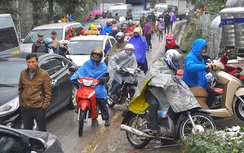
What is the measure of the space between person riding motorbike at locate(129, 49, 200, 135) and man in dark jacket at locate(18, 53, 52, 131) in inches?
58.0

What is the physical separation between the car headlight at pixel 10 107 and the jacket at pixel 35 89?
30.5 inches

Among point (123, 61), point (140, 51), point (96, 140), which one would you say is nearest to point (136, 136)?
point (96, 140)

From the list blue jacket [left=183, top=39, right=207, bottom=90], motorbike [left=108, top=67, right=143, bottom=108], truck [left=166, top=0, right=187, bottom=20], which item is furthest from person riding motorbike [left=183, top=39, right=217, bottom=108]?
truck [left=166, top=0, right=187, bottom=20]

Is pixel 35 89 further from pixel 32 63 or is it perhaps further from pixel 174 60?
pixel 174 60

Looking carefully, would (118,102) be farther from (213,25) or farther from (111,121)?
(213,25)

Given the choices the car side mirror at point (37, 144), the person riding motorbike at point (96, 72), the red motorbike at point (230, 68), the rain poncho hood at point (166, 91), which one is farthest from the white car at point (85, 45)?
the car side mirror at point (37, 144)

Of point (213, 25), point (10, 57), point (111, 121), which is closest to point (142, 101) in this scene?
point (111, 121)

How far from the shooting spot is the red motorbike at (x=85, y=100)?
791 cm

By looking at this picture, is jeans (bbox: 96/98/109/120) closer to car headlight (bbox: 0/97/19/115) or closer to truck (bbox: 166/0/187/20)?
car headlight (bbox: 0/97/19/115)

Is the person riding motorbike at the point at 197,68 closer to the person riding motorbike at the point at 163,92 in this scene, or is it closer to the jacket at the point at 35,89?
the person riding motorbike at the point at 163,92

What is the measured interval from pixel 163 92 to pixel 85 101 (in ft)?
6.53

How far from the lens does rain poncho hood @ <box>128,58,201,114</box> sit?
6.36 m

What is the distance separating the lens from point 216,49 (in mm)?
14281

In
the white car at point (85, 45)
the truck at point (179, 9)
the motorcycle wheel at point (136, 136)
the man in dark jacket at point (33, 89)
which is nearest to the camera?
the man in dark jacket at point (33, 89)
